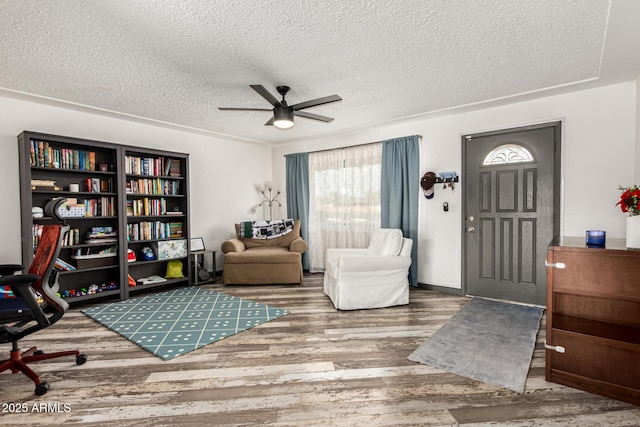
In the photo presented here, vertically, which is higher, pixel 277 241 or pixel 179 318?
pixel 277 241

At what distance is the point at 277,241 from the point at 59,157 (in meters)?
3.10

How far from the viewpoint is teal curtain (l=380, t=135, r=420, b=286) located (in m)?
4.42

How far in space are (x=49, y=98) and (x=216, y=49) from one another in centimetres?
241

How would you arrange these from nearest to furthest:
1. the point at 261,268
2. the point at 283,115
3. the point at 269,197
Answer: the point at 283,115 < the point at 261,268 < the point at 269,197

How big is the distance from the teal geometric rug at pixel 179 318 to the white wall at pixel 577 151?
8.25 feet

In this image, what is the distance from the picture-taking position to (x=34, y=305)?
1.97 m

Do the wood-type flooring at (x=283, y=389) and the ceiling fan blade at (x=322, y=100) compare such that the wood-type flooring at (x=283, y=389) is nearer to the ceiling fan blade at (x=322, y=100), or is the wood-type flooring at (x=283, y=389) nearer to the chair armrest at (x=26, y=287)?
the chair armrest at (x=26, y=287)

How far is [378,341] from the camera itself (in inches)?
105

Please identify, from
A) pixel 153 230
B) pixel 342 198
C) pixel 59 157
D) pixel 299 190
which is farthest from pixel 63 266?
pixel 342 198

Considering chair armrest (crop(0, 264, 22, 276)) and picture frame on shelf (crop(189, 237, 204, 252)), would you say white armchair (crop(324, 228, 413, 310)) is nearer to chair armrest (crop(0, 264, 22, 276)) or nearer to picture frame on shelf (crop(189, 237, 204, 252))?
picture frame on shelf (crop(189, 237, 204, 252))

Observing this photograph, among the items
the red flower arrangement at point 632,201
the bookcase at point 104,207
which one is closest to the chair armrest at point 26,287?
the bookcase at point 104,207

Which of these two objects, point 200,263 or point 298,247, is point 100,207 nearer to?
point 200,263

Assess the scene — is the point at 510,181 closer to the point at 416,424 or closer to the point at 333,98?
the point at 333,98

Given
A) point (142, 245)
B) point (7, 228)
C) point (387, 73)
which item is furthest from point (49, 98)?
point (387, 73)
